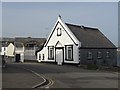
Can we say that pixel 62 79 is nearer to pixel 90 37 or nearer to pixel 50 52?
pixel 50 52

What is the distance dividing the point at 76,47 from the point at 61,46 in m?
4.05

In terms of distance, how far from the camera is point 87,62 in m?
48.6

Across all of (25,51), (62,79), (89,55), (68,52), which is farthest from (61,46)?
(25,51)

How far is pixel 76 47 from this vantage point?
47.3 meters

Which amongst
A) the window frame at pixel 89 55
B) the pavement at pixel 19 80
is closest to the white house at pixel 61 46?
the window frame at pixel 89 55

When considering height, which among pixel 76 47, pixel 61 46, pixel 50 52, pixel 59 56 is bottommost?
pixel 59 56

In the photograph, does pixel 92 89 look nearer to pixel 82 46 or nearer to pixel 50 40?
pixel 82 46

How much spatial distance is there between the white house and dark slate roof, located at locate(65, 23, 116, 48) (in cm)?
117

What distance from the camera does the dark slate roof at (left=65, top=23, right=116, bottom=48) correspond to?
4966 cm

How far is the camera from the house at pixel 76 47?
157 feet

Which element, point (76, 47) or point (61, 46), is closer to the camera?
point (76, 47)

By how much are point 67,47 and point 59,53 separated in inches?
88.0

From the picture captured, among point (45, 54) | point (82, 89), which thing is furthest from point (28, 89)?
point (45, 54)

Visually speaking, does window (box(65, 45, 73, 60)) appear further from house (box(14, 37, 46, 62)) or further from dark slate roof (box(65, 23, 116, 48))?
house (box(14, 37, 46, 62))
